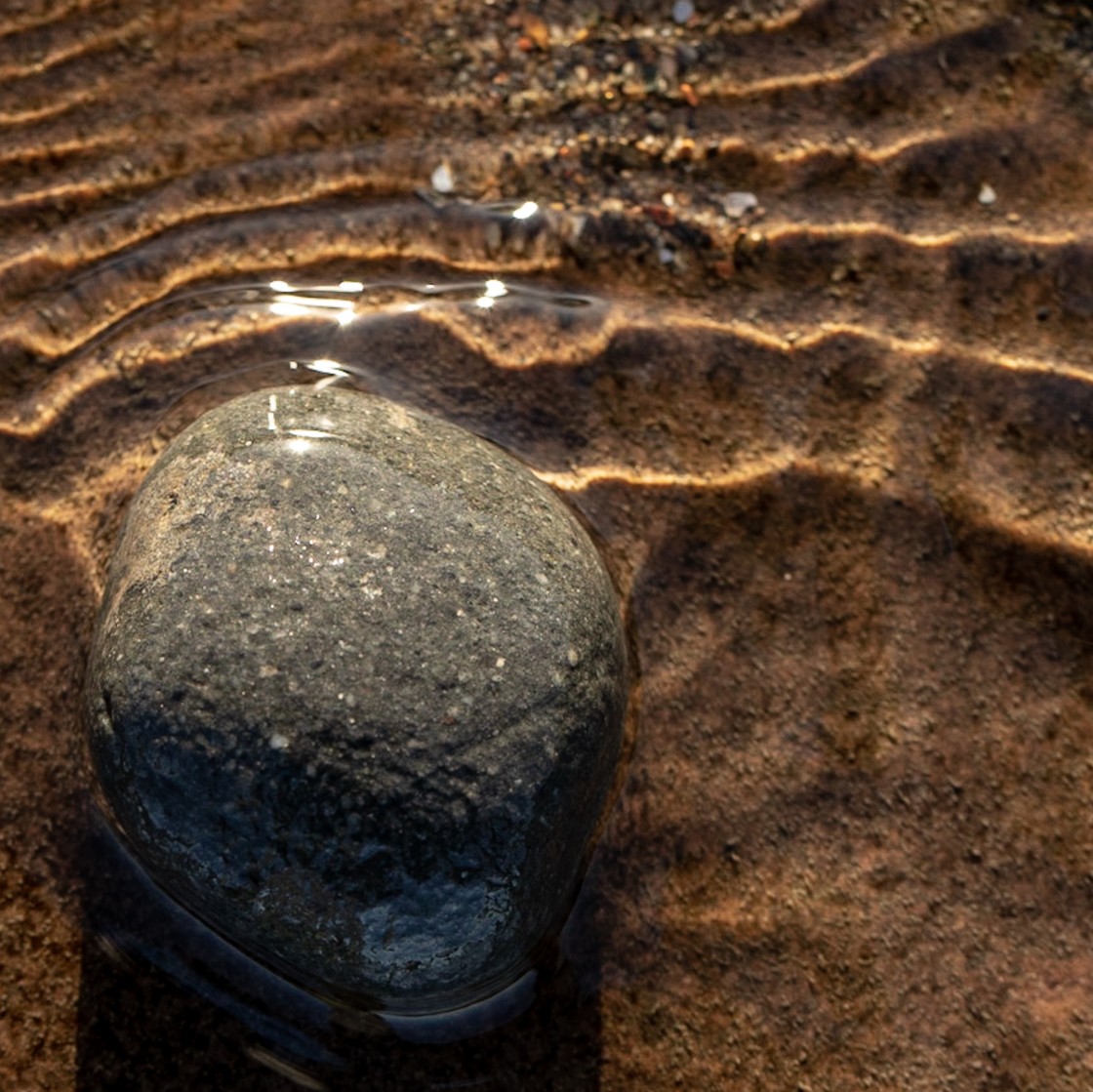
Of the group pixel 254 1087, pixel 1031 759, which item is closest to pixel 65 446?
pixel 254 1087

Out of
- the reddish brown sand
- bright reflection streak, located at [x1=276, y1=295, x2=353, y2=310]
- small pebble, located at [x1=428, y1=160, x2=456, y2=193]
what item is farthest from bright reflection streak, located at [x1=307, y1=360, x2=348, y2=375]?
small pebble, located at [x1=428, y1=160, x2=456, y2=193]

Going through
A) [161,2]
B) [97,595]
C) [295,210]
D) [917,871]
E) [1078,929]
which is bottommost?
[1078,929]

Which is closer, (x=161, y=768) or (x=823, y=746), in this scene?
(x=161, y=768)

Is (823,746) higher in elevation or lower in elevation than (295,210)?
lower

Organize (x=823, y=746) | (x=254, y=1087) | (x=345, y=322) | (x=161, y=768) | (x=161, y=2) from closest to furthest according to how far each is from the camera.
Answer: (x=161, y=768) → (x=254, y=1087) → (x=823, y=746) → (x=345, y=322) → (x=161, y=2)

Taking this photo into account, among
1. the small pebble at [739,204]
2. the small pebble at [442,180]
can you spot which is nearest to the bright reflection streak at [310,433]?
the small pebble at [442,180]

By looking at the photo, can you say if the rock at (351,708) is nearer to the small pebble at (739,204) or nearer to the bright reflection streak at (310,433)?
the bright reflection streak at (310,433)

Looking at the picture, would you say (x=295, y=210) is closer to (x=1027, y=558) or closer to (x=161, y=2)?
(x=161, y=2)
